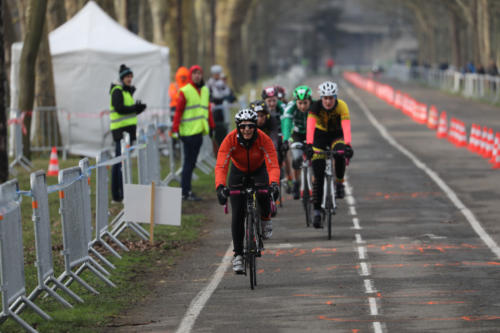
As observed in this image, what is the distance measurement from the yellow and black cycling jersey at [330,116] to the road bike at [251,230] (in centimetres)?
344

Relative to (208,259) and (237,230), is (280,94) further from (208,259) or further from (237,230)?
(237,230)

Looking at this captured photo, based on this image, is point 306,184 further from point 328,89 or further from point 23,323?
point 23,323

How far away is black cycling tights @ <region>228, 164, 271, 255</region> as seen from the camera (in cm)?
1213

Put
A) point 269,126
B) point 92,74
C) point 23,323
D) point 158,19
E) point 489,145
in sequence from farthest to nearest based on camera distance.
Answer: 1. point 158,19
2. point 92,74
3. point 489,145
4. point 269,126
5. point 23,323

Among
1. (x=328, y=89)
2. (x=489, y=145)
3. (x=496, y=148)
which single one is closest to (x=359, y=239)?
(x=328, y=89)

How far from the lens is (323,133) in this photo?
51.1 ft

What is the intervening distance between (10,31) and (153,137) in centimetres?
1678

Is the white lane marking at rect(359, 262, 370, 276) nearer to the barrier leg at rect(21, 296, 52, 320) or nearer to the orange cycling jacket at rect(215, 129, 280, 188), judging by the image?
the orange cycling jacket at rect(215, 129, 280, 188)

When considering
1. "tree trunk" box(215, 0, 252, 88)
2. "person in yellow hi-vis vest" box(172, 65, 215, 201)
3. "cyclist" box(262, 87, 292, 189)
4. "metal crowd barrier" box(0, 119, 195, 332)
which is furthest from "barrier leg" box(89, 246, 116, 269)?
"tree trunk" box(215, 0, 252, 88)

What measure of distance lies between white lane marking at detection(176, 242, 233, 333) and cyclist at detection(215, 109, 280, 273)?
405 millimetres

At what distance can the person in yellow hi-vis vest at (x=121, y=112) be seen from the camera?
18625 millimetres

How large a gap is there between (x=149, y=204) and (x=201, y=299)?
325 cm

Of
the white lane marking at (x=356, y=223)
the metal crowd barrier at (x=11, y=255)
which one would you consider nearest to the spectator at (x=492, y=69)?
the white lane marking at (x=356, y=223)

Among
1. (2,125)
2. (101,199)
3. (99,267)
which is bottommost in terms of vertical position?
(99,267)
